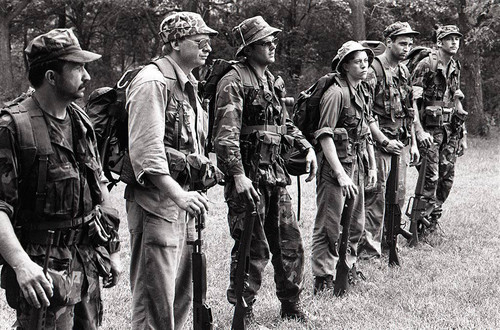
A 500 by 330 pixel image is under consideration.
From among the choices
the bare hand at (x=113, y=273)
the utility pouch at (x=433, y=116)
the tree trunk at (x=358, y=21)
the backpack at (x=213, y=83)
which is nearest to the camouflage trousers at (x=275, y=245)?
the backpack at (x=213, y=83)

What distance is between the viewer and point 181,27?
429 cm

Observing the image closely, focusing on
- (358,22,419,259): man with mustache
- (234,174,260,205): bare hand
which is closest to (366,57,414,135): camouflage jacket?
(358,22,419,259): man with mustache

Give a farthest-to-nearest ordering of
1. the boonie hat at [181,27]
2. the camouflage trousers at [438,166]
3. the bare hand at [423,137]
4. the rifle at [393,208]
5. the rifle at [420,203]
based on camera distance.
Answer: the camouflage trousers at [438,166] → the rifle at [420,203] → the bare hand at [423,137] → the rifle at [393,208] → the boonie hat at [181,27]

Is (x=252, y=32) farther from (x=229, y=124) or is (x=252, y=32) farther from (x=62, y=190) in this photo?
(x=62, y=190)

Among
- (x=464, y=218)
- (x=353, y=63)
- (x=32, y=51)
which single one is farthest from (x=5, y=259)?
(x=464, y=218)

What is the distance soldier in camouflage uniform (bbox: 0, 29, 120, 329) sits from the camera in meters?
3.16

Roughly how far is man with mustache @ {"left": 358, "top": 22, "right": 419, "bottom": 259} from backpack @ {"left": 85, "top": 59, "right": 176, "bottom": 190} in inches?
155

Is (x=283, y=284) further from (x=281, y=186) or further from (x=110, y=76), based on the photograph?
(x=110, y=76)

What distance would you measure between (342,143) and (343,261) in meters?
1.14

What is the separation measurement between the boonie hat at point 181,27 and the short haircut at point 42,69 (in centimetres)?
109

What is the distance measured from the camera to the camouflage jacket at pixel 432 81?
339 inches

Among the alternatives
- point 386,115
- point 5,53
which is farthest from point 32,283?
point 5,53

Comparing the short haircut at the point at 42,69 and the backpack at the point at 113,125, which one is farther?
the backpack at the point at 113,125

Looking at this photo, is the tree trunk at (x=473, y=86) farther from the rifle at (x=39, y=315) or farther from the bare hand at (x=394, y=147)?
the rifle at (x=39, y=315)
